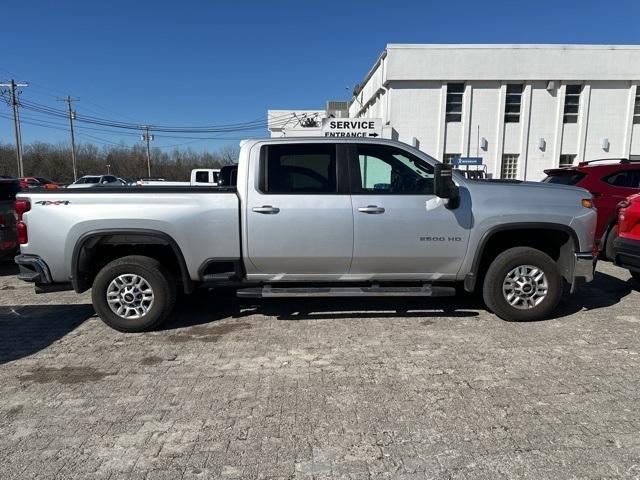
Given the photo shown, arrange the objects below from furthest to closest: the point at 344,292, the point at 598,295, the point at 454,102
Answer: the point at 454,102
the point at 598,295
the point at 344,292

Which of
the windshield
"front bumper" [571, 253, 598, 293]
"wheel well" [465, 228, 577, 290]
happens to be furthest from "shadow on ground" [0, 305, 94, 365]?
the windshield

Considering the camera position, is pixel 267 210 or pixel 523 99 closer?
pixel 267 210

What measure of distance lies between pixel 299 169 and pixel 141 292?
7.00 feet

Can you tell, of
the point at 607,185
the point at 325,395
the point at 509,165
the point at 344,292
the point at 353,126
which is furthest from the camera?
the point at 509,165

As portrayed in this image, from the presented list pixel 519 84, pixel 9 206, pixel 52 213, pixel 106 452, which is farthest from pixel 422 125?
pixel 106 452

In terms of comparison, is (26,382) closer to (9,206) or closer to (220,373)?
(220,373)

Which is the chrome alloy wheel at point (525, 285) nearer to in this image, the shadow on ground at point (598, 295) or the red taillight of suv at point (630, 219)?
the shadow on ground at point (598, 295)

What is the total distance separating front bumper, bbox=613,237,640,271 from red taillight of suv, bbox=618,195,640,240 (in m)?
0.08

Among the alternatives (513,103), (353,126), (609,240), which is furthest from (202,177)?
(513,103)

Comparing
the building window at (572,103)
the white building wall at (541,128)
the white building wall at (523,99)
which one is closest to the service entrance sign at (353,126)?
the white building wall at (523,99)

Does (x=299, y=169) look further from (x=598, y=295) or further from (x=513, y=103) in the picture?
(x=513, y=103)

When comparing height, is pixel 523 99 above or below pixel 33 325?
above

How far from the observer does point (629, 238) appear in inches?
237

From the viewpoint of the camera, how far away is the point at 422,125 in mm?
23406
